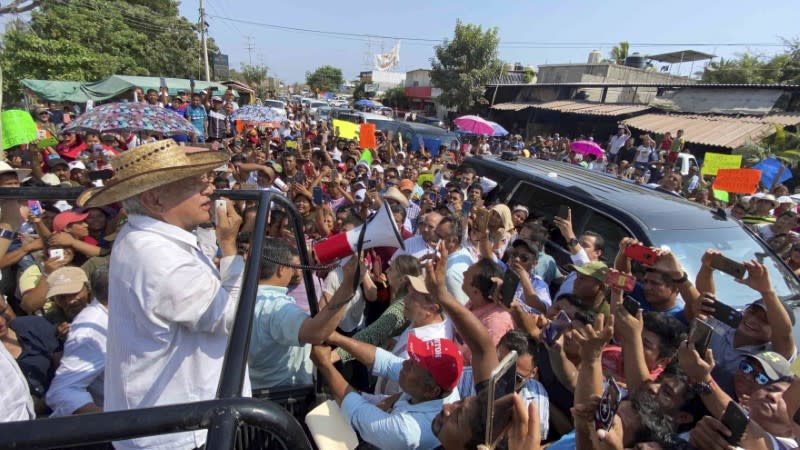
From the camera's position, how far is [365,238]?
2037 millimetres

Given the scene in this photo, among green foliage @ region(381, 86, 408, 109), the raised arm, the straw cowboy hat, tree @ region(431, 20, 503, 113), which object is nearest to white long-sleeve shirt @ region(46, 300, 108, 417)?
the straw cowboy hat

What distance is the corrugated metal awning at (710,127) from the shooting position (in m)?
12.4

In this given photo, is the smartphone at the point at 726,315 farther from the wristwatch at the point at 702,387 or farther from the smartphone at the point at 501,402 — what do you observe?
the smartphone at the point at 501,402

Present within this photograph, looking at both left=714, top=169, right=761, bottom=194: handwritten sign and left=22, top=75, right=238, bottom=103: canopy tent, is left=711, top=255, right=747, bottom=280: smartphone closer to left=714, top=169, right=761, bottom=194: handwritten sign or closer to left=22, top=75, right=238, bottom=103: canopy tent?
left=714, top=169, right=761, bottom=194: handwritten sign

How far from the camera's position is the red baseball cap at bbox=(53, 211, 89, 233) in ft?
12.1

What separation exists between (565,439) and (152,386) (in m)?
1.81

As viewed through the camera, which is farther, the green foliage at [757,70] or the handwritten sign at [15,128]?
the green foliage at [757,70]

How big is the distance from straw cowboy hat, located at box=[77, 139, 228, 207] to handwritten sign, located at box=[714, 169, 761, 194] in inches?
256

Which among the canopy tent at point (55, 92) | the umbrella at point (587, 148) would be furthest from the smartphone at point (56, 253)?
the canopy tent at point (55, 92)

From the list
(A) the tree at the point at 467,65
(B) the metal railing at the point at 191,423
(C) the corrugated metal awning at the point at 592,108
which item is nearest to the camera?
(B) the metal railing at the point at 191,423

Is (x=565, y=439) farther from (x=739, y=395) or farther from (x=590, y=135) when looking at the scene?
(x=590, y=135)

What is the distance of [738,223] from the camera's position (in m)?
3.99

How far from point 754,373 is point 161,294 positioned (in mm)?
2698

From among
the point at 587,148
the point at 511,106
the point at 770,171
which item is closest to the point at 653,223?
the point at 770,171
